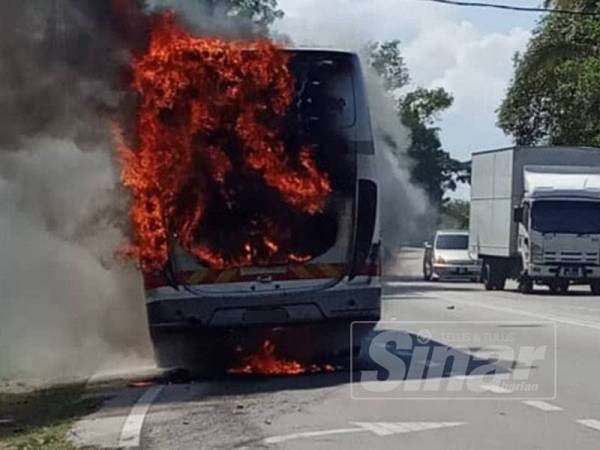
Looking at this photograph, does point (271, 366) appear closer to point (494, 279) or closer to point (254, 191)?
point (254, 191)

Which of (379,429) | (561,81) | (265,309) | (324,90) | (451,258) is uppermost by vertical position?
(561,81)

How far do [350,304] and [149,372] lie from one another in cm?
348

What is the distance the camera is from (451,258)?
5000 centimetres

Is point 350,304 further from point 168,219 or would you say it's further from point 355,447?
point 355,447

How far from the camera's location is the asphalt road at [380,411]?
36.2ft

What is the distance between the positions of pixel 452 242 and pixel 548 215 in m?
13.6

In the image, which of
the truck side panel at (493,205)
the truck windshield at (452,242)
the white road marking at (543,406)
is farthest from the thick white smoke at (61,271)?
the truck windshield at (452,242)

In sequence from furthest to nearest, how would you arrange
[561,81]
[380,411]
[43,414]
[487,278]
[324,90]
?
[561,81], [487,278], [324,90], [43,414], [380,411]

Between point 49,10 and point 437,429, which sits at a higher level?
point 49,10

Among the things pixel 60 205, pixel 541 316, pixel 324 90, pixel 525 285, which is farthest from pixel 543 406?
pixel 525 285

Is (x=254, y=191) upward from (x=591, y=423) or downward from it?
upward

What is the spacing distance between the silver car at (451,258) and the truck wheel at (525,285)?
363 inches

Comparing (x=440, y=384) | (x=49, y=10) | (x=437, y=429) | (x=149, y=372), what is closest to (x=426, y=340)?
(x=149, y=372)

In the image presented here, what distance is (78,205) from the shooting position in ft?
61.6
